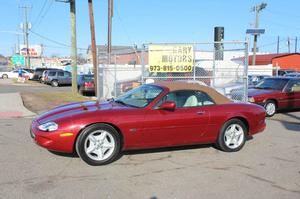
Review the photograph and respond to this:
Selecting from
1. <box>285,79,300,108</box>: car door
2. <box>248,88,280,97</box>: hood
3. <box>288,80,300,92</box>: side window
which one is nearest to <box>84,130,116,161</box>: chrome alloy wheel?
<box>248,88,280,97</box>: hood

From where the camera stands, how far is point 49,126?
19.0ft

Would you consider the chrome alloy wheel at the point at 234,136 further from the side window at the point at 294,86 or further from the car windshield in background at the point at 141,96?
the side window at the point at 294,86

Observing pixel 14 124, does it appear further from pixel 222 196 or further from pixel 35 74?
pixel 35 74

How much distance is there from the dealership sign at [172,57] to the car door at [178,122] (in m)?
6.84

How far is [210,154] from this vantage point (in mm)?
6773

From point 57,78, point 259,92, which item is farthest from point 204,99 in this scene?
point 57,78

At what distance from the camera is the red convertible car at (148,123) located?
5.77 m


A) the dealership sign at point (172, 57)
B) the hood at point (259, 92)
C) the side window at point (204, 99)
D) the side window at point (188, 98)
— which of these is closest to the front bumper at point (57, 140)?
the side window at point (188, 98)

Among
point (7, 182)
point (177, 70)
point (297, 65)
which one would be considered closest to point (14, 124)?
point (7, 182)

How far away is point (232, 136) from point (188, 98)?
119cm

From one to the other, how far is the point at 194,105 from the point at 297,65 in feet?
188

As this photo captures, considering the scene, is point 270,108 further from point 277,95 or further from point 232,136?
point 232,136

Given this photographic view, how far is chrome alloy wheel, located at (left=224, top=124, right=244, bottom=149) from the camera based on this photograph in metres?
7.04

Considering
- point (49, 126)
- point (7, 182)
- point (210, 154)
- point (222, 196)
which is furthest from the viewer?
point (210, 154)
